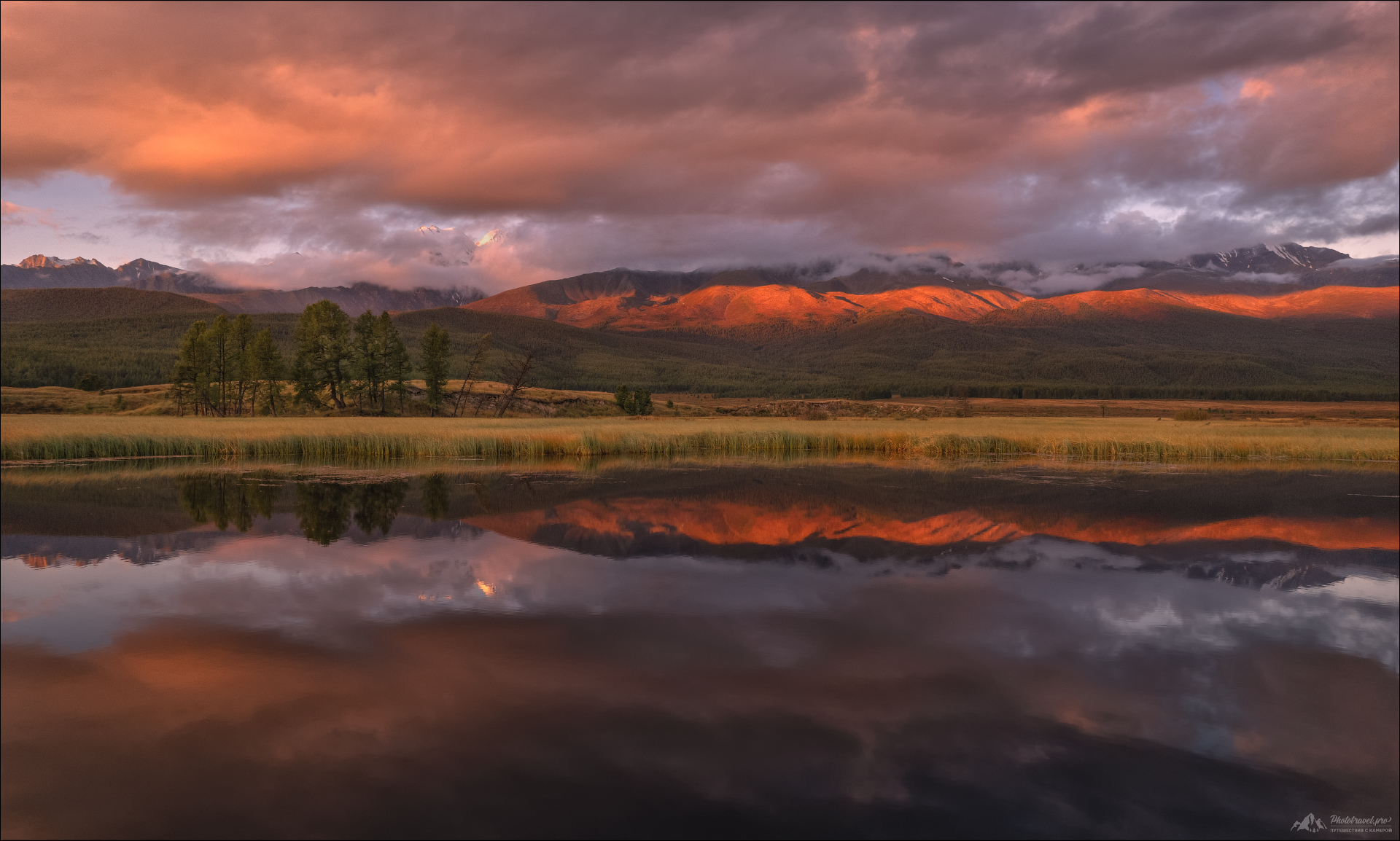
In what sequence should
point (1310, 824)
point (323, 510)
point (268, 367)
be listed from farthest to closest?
1. point (268, 367)
2. point (323, 510)
3. point (1310, 824)

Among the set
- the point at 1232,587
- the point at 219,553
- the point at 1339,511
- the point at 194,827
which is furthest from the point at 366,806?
the point at 1339,511

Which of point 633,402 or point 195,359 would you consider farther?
point 633,402

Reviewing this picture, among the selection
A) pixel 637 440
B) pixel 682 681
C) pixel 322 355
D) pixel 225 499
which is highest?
pixel 322 355

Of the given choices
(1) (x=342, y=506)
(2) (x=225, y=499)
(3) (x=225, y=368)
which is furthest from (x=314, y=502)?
(3) (x=225, y=368)

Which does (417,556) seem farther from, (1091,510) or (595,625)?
(1091,510)

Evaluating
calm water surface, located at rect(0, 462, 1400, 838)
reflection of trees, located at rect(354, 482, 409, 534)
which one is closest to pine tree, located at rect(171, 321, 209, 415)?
reflection of trees, located at rect(354, 482, 409, 534)

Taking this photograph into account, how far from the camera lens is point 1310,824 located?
6.84 meters

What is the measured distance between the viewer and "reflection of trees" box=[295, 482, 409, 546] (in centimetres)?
1930

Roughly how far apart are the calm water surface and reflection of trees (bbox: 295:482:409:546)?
345mm

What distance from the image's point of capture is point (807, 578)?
15125 millimetres

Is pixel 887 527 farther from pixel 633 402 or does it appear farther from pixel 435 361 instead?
pixel 633 402

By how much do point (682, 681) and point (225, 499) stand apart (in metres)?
20.9

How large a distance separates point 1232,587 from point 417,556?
15.6m

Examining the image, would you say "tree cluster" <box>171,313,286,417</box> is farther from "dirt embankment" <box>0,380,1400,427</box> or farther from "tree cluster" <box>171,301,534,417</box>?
"dirt embankment" <box>0,380,1400,427</box>
